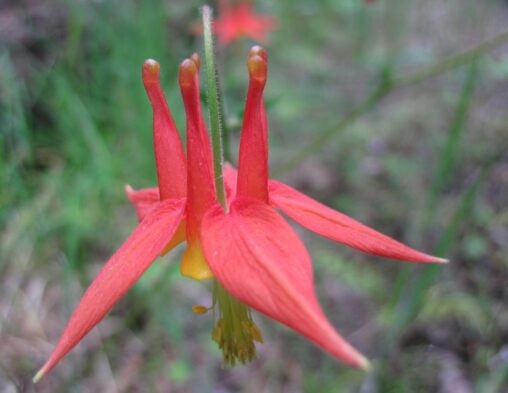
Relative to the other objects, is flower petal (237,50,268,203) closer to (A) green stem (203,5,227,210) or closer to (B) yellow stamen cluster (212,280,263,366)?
(A) green stem (203,5,227,210)

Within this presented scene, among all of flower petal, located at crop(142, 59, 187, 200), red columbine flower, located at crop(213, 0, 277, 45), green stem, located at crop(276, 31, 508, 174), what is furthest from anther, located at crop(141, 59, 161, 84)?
red columbine flower, located at crop(213, 0, 277, 45)

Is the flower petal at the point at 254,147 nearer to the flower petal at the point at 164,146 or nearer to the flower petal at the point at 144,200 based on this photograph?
the flower petal at the point at 164,146

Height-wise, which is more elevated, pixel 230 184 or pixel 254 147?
pixel 254 147

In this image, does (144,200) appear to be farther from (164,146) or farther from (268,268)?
(268,268)

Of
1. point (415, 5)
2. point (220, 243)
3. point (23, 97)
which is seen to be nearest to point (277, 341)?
point (220, 243)

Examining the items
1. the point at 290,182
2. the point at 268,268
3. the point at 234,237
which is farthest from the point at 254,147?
the point at 290,182
